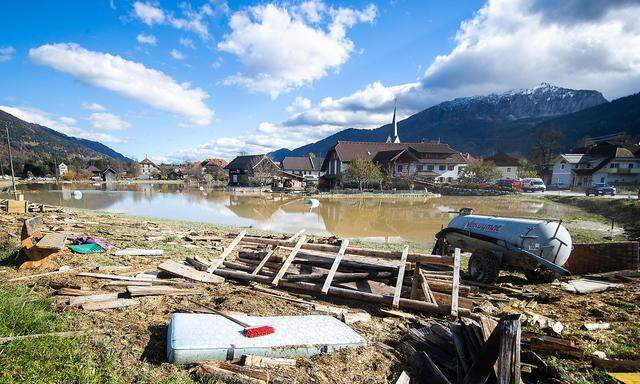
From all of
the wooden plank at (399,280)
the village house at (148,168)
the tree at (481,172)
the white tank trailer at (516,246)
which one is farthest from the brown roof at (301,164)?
the wooden plank at (399,280)

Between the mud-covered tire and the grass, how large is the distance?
A: 8675mm

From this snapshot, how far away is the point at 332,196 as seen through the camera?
1905 inches

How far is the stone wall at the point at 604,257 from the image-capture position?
949 centimetres

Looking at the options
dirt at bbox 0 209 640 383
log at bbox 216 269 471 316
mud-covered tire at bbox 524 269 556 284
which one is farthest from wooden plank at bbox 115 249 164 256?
mud-covered tire at bbox 524 269 556 284

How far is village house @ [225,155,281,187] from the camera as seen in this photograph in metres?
64.2

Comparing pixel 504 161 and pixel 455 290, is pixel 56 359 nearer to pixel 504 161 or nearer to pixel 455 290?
pixel 455 290

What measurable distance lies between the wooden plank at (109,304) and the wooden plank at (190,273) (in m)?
1.62

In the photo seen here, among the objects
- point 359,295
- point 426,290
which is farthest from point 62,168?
point 426,290

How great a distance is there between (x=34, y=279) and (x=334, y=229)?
58.3 ft

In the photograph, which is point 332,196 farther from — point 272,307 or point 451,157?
point 272,307

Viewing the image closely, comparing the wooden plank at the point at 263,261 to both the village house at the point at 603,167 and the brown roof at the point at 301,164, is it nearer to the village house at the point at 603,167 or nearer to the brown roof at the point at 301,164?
the village house at the point at 603,167

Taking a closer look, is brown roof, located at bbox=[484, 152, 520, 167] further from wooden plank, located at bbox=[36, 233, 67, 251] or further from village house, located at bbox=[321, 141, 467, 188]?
wooden plank, located at bbox=[36, 233, 67, 251]

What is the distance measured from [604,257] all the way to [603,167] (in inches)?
2281

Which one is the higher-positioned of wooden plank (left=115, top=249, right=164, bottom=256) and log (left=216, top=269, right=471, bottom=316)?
wooden plank (left=115, top=249, right=164, bottom=256)
